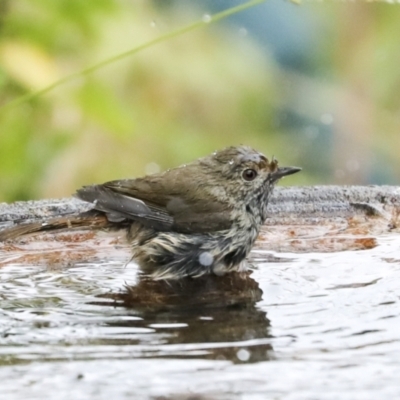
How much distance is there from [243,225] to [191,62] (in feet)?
9.03

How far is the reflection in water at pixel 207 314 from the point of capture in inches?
102

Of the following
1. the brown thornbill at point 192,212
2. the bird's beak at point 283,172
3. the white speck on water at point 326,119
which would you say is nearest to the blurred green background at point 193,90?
the white speck on water at point 326,119

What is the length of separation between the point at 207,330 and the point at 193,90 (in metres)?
4.20

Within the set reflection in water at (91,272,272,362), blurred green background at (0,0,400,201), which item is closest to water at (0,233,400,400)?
reflection in water at (91,272,272,362)

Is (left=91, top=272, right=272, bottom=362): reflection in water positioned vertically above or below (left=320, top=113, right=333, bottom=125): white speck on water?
below

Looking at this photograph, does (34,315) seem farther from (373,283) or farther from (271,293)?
(373,283)

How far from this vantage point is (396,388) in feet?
7.36

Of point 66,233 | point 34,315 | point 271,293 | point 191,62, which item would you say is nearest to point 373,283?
point 271,293

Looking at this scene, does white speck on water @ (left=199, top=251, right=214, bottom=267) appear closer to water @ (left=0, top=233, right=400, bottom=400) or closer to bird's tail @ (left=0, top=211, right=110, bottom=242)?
water @ (left=0, top=233, right=400, bottom=400)

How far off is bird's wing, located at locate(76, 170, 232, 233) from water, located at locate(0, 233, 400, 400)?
0.21m

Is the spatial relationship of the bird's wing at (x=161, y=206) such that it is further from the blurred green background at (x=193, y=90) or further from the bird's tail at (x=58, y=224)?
the blurred green background at (x=193, y=90)

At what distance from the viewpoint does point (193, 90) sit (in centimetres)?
687

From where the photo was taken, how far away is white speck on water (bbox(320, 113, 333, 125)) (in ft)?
22.6

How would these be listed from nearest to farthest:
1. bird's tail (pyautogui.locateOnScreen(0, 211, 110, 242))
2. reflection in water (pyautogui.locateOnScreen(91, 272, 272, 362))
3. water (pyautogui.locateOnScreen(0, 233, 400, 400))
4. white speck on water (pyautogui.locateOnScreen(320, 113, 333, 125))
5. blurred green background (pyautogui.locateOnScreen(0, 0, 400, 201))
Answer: water (pyautogui.locateOnScreen(0, 233, 400, 400)) → reflection in water (pyautogui.locateOnScreen(91, 272, 272, 362)) → bird's tail (pyautogui.locateOnScreen(0, 211, 110, 242)) → blurred green background (pyautogui.locateOnScreen(0, 0, 400, 201)) → white speck on water (pyautogui.locateOnScreen(320, 113, 333, 125))
